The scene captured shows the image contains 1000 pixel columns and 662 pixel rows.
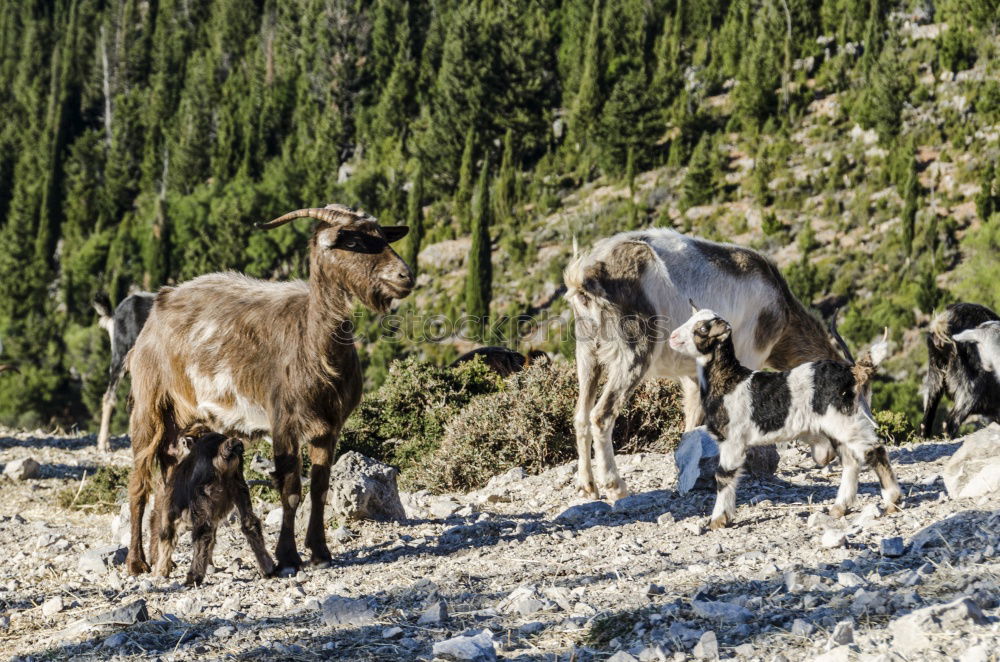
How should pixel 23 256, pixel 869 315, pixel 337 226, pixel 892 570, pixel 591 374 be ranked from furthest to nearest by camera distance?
pixel 23 256 < pixel 869 315 < pixel 591 374 < pixel 337 226 < pixel 892 570

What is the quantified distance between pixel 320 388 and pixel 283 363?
27cm

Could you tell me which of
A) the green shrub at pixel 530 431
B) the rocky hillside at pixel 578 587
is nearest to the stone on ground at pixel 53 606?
the rocky hillside at pixel 578 587

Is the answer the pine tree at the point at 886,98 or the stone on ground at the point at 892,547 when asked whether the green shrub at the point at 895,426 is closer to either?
the stone on ground at the point at 892,547

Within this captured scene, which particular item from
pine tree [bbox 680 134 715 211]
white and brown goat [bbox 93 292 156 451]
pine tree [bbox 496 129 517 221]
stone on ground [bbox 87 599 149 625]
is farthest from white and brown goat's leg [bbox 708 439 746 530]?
pine tree [bbox 496 129 517 221]

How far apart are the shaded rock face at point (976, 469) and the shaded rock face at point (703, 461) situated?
4.21ft

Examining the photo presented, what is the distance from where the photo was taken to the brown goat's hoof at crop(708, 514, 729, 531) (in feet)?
20.7

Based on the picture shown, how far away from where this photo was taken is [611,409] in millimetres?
8000

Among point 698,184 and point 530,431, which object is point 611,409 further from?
point 698,184

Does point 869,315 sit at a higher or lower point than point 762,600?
lower

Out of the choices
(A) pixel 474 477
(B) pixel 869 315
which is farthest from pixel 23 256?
(A) pixel 474 477

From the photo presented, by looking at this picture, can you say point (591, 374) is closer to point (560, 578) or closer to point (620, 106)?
point (560, 578)

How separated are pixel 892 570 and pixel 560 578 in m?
1.57

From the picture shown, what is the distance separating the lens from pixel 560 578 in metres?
5.46

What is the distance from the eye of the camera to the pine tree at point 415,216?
178 ft
